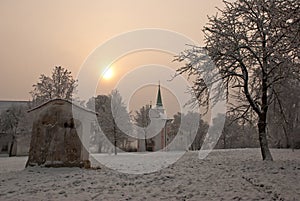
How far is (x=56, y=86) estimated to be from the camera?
3269cm

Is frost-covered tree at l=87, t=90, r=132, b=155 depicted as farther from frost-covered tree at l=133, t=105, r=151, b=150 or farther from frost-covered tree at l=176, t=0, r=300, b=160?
frost-covered tree at l=176, t=0, r=300, b=160

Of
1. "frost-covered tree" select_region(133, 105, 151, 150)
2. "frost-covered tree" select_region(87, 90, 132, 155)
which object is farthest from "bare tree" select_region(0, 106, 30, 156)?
"frost-covered tree" select_region(133, 105, 151, 150)

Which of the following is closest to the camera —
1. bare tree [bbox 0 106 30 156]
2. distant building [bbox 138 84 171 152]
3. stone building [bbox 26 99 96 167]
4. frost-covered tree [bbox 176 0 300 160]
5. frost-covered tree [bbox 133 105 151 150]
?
frost-covered tree [bbox 176 0 300 160]

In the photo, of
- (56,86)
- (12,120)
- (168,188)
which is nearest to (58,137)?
(168,188)

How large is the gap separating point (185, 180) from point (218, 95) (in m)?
Result: 6.34

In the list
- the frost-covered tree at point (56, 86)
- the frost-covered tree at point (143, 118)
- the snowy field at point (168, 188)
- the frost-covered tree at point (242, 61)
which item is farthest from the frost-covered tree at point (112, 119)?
the snowy field at point (168, 188)

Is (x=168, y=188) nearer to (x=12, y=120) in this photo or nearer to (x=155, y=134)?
(x=12, y=120)

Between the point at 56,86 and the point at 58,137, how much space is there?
62.4 ft

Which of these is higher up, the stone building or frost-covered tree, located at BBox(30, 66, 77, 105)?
frost-covered tree, located at BBox(30, 66, 77, 105)

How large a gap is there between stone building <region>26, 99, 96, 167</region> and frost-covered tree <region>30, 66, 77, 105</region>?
56.0ft

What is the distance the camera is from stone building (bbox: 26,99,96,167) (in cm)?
1460

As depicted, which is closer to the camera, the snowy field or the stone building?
the snowy field

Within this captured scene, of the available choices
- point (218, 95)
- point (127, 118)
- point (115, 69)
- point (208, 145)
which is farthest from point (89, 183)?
point (208, 145)

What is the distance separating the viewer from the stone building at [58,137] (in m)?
14.6
